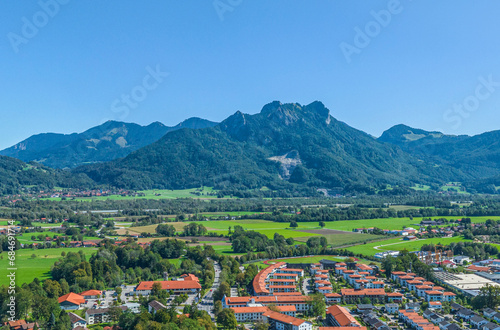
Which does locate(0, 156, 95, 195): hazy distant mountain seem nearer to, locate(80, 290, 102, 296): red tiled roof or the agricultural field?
the agricultural field

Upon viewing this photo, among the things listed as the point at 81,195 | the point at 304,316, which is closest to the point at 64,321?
the point at 304,316

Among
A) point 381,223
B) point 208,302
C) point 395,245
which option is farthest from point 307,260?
point 381,223

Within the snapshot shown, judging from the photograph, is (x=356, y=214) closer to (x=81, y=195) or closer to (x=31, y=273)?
(x=31, y=273)

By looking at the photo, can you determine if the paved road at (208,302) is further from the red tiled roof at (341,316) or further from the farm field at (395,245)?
the farm field at (395,245)

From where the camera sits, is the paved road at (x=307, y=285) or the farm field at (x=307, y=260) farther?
the farm field at (x=307, y=260)

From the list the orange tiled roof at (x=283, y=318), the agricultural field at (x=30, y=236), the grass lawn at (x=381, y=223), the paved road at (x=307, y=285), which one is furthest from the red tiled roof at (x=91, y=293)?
the grass lawn at (x=381, y=223)

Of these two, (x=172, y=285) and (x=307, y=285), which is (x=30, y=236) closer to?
(x=172, y=285)
